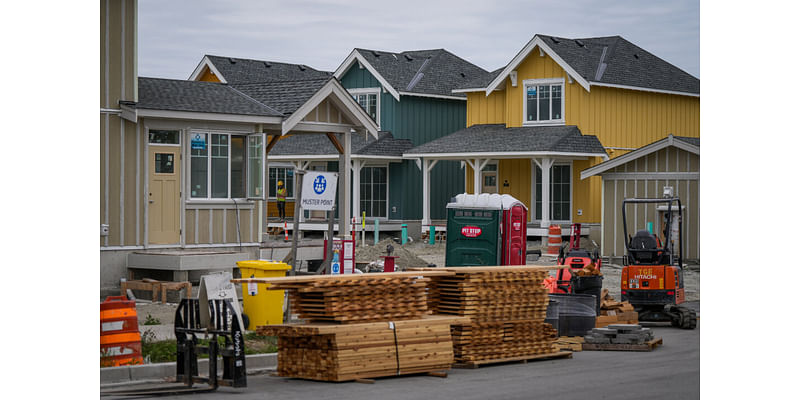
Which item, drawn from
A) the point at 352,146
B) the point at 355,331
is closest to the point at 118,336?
the point at 355,331

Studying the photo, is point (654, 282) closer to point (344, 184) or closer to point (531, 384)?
point (531, 384)

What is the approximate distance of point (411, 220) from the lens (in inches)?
1500

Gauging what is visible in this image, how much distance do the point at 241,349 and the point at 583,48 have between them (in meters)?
27.6

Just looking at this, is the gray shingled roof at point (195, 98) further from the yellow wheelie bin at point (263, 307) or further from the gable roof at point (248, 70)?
the gable roof at point (248, 70)

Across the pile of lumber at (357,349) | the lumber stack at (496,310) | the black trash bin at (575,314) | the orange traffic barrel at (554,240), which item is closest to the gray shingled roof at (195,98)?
the black trash bin at (575,314)

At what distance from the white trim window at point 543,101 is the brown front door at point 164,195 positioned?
60.8 ft

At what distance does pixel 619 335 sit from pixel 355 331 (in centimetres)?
466

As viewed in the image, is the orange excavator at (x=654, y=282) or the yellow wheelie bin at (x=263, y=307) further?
the orange excavator at (x=654, y=282)

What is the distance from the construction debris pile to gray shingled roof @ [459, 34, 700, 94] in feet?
66.7

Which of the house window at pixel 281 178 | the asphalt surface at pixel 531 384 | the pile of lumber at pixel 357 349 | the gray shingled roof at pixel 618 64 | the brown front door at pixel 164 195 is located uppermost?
the gray shingled roof at pixel 618 64

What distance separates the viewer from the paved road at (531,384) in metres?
10.4

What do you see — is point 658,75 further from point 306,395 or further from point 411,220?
point 306,395

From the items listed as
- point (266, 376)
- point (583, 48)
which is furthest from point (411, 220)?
point (266, 376)

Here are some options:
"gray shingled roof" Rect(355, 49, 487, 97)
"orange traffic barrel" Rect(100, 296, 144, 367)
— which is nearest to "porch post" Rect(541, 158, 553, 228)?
"gray shingled roof" Rect(355, 49, 487, 97)
